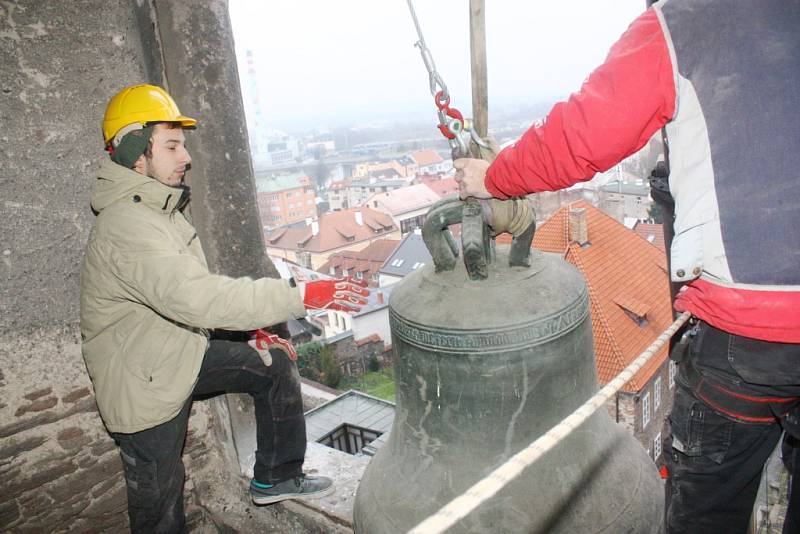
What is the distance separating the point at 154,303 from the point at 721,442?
160 centimetres

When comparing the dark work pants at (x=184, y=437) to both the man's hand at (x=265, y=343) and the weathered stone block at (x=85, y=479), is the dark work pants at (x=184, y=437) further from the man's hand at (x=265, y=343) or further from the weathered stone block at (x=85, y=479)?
the weathered stone block at (x=85, y=479)

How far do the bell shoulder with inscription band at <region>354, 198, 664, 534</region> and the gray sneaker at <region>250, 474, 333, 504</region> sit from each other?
3.13ft

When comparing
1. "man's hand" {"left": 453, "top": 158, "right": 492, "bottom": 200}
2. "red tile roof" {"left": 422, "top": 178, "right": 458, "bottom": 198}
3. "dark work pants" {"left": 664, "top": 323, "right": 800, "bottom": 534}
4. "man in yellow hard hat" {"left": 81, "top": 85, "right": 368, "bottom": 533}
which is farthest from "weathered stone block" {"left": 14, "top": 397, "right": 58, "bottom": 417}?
"red tile roof" {"left": 422, "top": 178, "right": 458, "bottom": 198}

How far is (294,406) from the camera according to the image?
8.87 ft

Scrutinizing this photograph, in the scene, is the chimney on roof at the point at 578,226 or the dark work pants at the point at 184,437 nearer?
the dark work pants at the point at 184,437

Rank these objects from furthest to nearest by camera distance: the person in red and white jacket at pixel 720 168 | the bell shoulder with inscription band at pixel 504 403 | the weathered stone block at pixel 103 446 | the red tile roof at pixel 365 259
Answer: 1. the red tile roof at pixel 365 259
2. the weathered stone block at pixel 103 446
3. the bell shoulder with inscription band at pixel 504 403
4. the person in red and white jacket at pixel 720 168

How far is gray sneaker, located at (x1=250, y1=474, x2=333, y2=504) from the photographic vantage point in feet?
9.20

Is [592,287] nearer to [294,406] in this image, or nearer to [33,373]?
[294,406]

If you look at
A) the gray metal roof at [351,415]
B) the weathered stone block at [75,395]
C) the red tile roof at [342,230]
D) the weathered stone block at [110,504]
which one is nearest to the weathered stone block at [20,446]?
the weathered stone block at [75,395]

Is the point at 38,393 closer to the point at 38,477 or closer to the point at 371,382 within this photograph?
the point at 38,477

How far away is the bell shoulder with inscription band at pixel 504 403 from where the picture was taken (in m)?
1.70

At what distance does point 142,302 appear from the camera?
79.0 inches

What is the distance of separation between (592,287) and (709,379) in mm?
9556

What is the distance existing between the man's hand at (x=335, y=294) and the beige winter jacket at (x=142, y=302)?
6 centimetres
